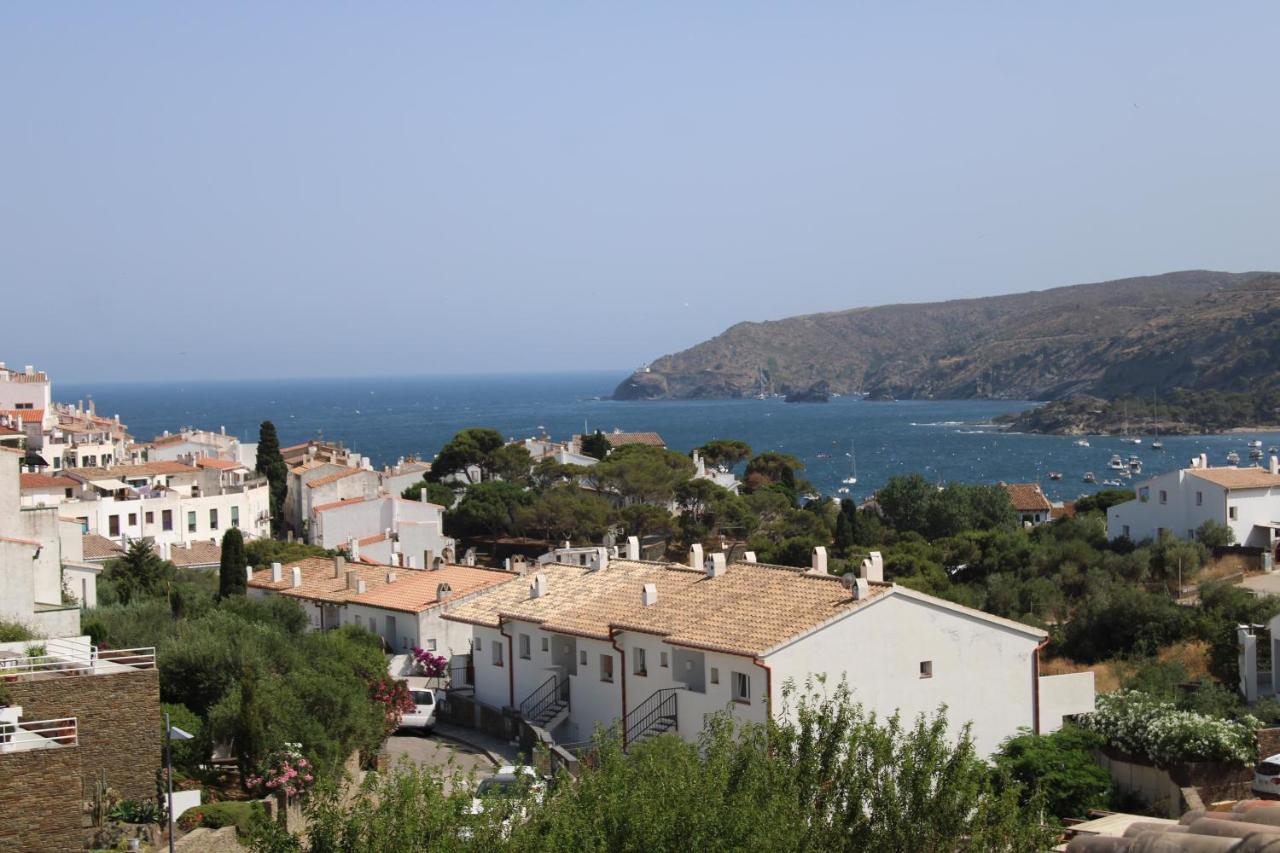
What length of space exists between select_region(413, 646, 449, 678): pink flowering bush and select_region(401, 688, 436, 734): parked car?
2597 millimetres

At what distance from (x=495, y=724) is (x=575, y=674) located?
1.86 metres

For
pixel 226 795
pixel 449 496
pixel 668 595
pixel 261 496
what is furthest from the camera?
pixel 449 496

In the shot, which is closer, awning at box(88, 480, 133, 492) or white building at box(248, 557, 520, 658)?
white building at box(248, 557, 520, 658)

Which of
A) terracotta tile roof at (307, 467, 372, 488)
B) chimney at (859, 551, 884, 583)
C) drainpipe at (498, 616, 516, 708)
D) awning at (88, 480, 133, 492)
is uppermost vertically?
chimney at (859, 551, 884, 583)

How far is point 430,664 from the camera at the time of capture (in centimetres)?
3278

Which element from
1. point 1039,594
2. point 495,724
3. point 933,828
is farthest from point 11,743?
point 1039,594

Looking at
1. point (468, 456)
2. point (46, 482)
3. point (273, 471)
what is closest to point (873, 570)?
point (46, 482)

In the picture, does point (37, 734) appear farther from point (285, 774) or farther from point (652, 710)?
point (652, 710)

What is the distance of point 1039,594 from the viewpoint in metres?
43.2

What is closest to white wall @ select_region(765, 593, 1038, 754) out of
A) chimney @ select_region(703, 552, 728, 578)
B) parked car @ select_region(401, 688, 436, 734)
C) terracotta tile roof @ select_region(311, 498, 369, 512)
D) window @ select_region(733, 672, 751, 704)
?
window @ select_region(733, 672, 751, 704)

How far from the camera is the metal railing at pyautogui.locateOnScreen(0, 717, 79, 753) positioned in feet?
55.0

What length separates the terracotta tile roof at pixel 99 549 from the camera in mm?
47594

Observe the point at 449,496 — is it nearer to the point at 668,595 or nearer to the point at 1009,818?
the point at 668,595

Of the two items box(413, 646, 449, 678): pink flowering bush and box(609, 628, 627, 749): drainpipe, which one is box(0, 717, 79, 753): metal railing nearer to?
box(609, 628, 627, 749): drainpipe
